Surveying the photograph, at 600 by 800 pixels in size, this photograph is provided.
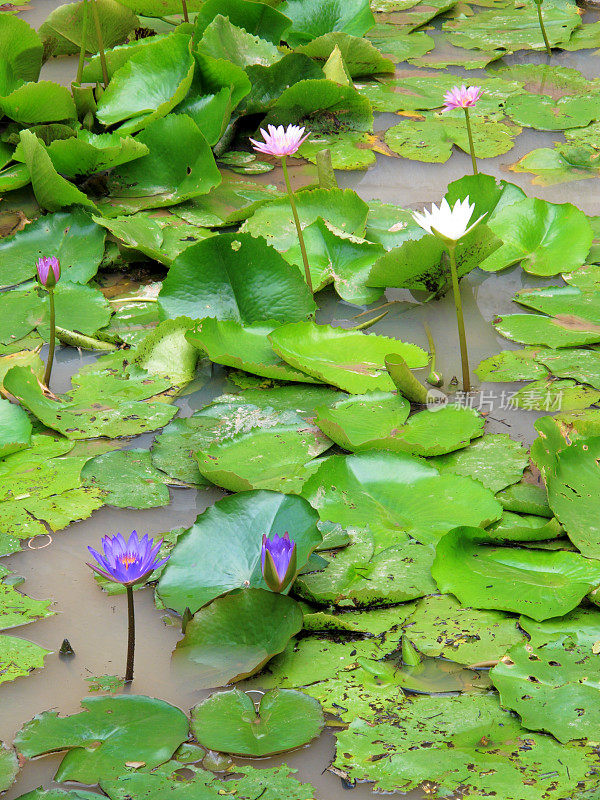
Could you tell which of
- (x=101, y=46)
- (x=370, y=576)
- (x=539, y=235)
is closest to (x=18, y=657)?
(x=370, y=576)

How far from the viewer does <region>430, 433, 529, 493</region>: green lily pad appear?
164 cm

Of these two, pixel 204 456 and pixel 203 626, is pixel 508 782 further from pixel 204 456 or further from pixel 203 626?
pixel 204 456

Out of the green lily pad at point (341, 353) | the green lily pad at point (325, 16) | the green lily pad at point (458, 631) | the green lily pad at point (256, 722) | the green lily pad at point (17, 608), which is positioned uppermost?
the green lily pad at point (325, 16)

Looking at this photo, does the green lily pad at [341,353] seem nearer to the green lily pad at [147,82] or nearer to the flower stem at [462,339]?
the flower stem at [462,339]

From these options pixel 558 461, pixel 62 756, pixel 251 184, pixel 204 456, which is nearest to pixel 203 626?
pixel 62 756

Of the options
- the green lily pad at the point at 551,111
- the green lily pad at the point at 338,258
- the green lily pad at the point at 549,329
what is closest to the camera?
the green lily pad at the point at 549,329

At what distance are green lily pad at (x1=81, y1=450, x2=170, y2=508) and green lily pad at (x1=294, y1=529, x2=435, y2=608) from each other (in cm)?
39

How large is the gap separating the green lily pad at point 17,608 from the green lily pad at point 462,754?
0.56 meters

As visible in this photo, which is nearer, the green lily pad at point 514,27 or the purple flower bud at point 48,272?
the purple flower bud at point 48,272

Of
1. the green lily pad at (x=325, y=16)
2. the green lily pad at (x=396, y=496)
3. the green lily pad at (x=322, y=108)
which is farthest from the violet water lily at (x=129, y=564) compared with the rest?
the green lily pad at (x=325, y=16)

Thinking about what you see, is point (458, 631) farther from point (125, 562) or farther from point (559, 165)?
point (559, 165)

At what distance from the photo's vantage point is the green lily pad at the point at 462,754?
1.09m

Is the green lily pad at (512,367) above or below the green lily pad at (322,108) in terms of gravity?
below

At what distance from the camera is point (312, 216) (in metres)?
2.44
